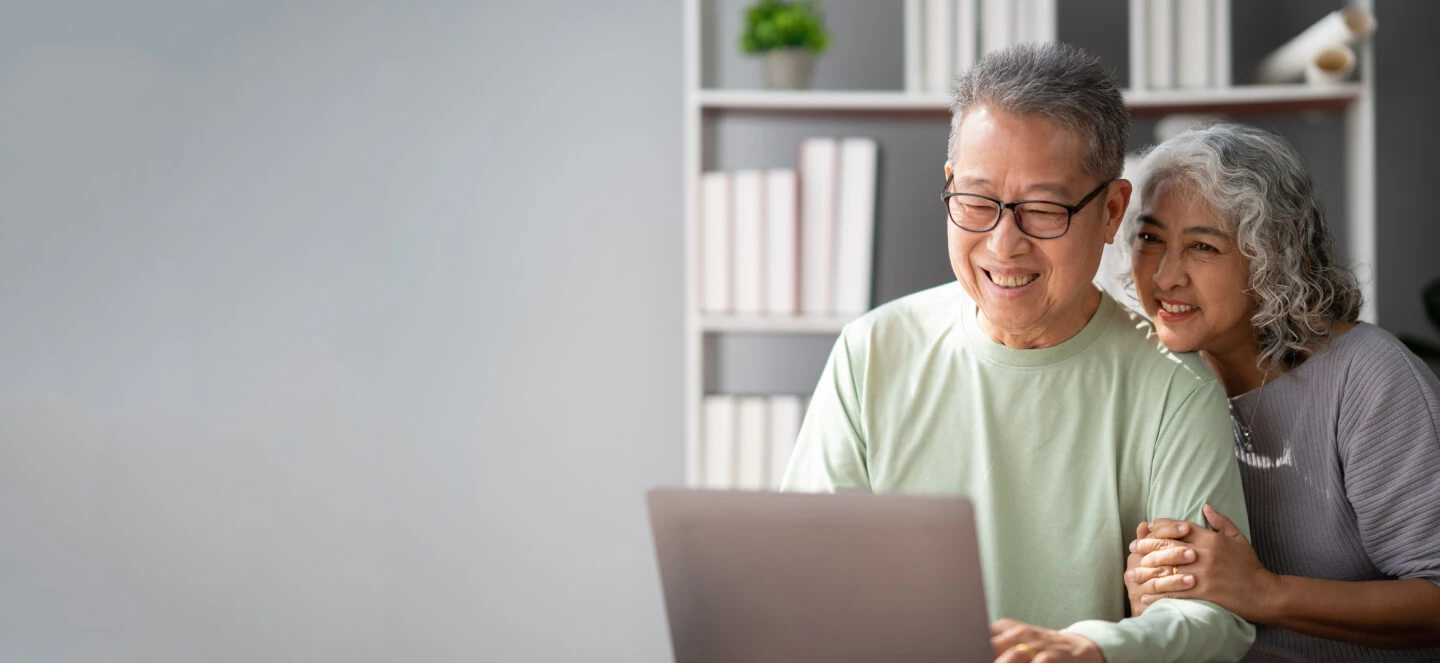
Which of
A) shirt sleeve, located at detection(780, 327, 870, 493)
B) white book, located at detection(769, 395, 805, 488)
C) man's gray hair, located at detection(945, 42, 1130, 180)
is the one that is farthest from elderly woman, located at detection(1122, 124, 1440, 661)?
white book, located at detection(769, 395, 805, 488)

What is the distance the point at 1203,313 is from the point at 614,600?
151 cm

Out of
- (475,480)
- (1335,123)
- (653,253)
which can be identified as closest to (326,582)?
(475,480)

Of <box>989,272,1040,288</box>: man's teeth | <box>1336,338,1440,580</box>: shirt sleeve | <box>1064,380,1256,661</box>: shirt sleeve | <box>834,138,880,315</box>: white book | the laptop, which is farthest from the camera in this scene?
<box>834,138,880,315</box>: white book

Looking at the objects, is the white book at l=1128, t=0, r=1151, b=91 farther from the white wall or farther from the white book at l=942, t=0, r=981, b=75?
the white wall

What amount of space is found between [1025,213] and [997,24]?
3.15 feet

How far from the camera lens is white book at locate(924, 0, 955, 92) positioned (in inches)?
82.9

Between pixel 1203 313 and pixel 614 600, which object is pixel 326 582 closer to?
pixel 614 600

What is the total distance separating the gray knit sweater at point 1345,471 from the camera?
1.44 meters

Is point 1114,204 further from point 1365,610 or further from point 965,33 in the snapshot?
point 965,33

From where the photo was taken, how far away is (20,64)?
255 centimetres

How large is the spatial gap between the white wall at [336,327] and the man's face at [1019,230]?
1.26 m

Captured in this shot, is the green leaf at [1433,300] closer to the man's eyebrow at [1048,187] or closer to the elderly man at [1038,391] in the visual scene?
the elderly man at [1038,391]

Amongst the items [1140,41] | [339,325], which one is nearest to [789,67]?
[1140,41]

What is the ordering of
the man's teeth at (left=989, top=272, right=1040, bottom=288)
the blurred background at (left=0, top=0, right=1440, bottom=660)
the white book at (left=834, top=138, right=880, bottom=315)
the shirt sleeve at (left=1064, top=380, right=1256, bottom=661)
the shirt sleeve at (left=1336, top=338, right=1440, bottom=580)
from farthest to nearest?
the blurred background at (left=0, top=0, right=1440, bottom=660) → the white book at (left=834, top=138, right=880, bottom=315) → the shirt sleeve at (left=1336, top=338, right=1440, bottom=580) → the man's teeth at (left=989, top=272, right=1040, bottom=288) → the shirt sleeve at (left=1064, top=380, right=1256, bottom=661)
